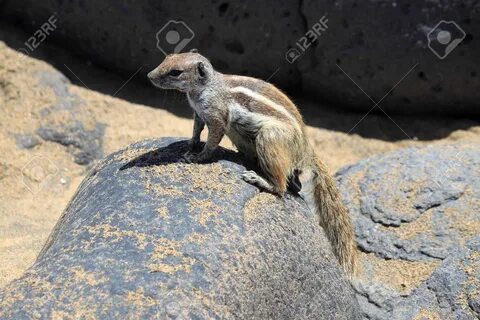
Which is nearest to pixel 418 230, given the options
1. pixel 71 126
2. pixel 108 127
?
pixel 108 127

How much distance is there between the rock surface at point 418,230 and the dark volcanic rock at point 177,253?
0.63 m

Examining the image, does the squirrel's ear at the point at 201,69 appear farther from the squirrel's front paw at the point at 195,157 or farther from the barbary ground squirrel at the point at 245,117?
the squirrel's front paw at the point at 195,157

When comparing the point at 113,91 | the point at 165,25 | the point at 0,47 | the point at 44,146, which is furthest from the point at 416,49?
the point at 0,47

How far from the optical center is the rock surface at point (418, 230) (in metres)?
5.07

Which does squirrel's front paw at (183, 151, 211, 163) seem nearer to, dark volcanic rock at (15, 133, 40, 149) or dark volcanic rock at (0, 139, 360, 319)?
dark volcanic rock at (0, 139, 360, 319)

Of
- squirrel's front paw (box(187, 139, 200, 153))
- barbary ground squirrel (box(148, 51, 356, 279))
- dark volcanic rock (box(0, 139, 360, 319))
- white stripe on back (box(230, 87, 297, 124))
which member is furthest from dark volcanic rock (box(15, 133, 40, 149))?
white stripe on back (box(230, 87, 297, 124))

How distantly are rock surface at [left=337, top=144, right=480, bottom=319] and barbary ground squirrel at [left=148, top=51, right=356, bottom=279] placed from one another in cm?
117

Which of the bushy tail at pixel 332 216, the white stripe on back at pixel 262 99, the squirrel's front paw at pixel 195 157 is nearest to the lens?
the squirrel's front paw at pixel 195 157

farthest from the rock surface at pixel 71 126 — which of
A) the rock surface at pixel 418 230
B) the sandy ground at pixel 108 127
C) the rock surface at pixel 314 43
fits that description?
the rock surface at pixel 418 230

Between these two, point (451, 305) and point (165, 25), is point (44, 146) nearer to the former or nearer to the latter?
point (165, 25)

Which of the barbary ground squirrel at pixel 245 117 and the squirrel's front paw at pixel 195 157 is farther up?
the barbary ground squirrel at pixel 245 117

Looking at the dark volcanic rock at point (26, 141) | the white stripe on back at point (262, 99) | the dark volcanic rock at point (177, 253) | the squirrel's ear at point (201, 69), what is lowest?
the dark volcanic rock at point (26, 141)

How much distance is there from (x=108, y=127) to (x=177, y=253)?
5.61m

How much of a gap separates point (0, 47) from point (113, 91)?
5.35 ft
